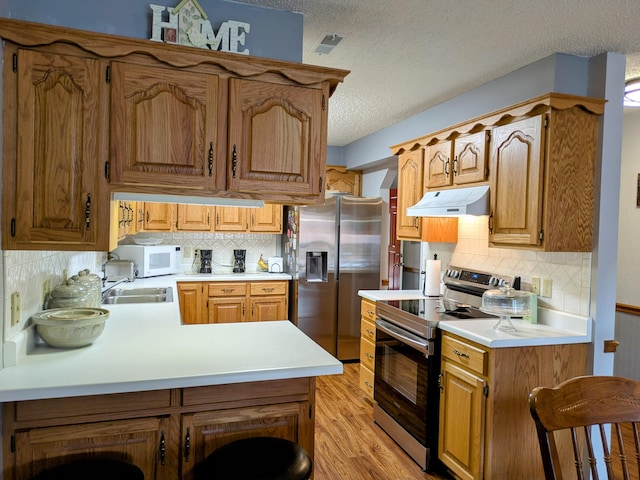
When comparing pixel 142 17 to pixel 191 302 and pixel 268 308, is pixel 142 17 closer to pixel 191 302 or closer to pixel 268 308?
pixel 191 302

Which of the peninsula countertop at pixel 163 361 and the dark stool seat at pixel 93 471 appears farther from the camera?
the peninsula countertop at pixel 163 361

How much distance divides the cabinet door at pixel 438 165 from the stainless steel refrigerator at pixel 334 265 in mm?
1581

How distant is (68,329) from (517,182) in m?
2.50

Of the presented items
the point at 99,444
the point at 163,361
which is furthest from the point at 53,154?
the point at 99,444

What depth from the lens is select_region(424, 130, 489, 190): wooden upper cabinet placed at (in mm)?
2994

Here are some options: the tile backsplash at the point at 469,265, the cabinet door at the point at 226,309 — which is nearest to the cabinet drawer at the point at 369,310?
the tile backsplash at the point at 469,265

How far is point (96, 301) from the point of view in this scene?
2609 mm

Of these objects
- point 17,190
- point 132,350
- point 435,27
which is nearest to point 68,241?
point 17,190

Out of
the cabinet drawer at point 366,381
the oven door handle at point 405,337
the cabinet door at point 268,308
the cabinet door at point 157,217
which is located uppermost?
the cabinet door at point 157,217

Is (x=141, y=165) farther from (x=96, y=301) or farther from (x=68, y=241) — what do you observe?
(x=96, y=301)

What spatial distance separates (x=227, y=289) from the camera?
4730 mm

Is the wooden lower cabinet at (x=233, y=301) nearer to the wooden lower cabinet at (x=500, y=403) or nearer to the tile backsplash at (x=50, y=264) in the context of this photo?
the tile backsplash at (x=50, y=264)

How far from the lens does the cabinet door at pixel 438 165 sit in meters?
3.34

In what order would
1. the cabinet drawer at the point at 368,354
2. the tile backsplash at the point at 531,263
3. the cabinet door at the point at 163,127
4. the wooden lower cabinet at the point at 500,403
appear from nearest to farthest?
the cabinet door at the point at 163,127 < the wooden lower cabinet at the point at 500,403 < the tile backsplash at the point at 531,263 < the cabinet drawer at the point at 368,354
